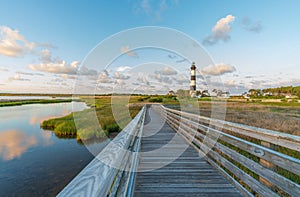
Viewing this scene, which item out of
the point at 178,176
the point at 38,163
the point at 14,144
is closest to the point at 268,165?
the point at 178,176

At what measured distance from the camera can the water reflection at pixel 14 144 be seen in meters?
11.3

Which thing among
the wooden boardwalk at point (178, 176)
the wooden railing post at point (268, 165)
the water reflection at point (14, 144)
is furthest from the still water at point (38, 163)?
the wooden railing post at point (268, 165)

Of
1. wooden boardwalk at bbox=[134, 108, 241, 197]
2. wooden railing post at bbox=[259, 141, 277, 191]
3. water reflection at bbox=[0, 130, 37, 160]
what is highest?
wooden railing post at bbox=[259, 141, 277, 191]

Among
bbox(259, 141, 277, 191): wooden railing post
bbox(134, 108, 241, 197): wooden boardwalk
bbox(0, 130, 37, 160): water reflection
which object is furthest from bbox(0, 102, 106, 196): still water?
bbox(259, 141, 277, 191): wooden railing post

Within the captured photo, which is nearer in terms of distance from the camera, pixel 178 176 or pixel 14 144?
pixel 178 176

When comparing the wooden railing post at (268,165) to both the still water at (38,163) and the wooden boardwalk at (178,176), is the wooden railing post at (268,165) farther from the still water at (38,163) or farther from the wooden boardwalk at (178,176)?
the still water at (38,163)

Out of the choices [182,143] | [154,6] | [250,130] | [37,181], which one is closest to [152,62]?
[154,6]

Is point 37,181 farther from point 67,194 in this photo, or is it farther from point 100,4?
point 100,4

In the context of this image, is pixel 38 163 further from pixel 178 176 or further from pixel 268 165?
pixel 268 165

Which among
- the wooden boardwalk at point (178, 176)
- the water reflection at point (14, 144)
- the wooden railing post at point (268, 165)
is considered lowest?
the water reflection at point (14, 144)

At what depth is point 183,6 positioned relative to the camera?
45.1 ft

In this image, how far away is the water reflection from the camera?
37.0 ft

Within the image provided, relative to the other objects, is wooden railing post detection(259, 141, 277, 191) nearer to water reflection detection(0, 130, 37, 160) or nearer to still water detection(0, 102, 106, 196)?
still water detection(0, 102, 106, 196)

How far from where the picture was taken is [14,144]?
13258 mm
